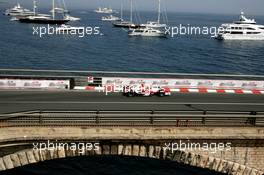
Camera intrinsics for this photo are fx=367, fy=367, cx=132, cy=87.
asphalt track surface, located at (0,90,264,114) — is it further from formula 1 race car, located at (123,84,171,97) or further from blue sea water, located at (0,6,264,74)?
blue sea water, located at (0,6,264,74)

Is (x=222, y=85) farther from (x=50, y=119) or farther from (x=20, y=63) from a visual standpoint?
(x=20, y=63)

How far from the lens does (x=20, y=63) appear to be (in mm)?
83562

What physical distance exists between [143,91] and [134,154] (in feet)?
44.9

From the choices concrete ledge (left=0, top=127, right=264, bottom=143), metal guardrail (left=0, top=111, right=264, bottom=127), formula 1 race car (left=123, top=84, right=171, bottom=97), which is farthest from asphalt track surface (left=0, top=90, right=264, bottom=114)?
concrete ledge (left=0, top=127, right=264, bottom=143)

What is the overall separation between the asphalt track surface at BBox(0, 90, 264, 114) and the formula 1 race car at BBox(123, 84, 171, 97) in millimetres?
673

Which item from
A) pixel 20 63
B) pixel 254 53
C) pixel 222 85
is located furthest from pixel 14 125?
pixel 254 53

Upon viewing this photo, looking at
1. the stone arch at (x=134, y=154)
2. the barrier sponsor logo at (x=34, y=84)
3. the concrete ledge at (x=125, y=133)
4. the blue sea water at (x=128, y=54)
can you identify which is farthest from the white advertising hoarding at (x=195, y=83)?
the blue sea water at (x=128, y=54)

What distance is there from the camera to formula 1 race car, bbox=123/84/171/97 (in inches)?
1372

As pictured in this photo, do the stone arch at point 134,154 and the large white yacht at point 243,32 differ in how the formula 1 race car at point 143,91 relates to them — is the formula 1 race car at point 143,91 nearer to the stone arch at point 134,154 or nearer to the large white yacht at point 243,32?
the stone arch at point 134,154

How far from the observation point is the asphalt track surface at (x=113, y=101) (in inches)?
1171

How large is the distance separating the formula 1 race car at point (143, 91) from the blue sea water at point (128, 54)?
48.2m

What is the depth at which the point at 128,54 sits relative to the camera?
104625 mm

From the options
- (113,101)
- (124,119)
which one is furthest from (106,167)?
(124,119)

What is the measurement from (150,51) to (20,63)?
42.3 m
